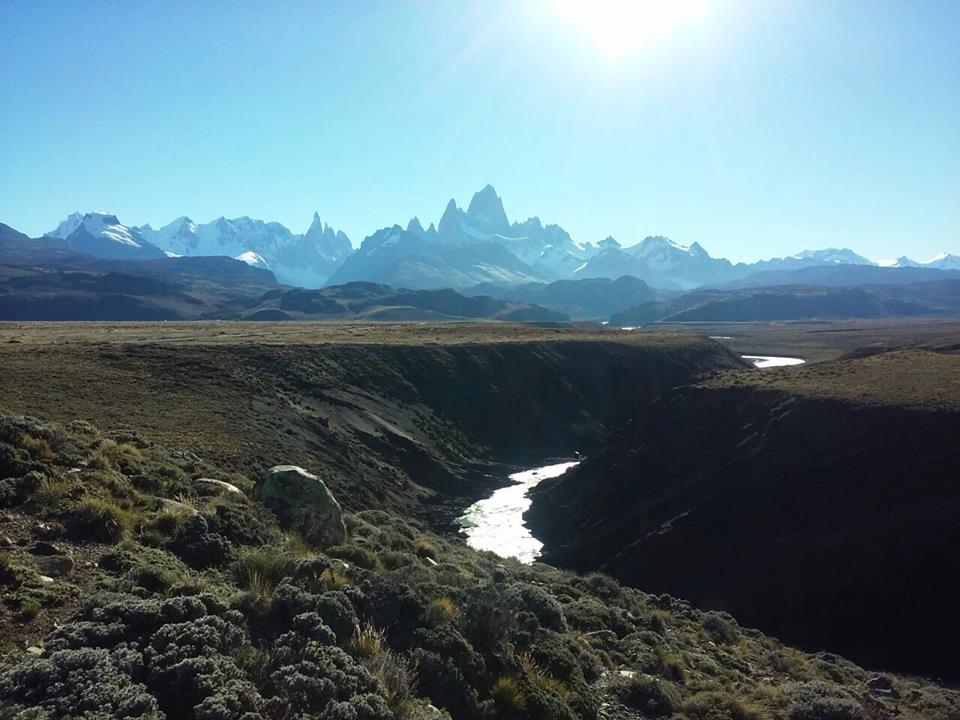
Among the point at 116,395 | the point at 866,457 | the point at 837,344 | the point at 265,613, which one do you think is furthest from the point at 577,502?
the point at 837,344

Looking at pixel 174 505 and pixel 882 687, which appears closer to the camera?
pixel 174 505

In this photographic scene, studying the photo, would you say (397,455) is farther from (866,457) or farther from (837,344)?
(837,344)

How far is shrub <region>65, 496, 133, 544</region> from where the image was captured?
1202 cm

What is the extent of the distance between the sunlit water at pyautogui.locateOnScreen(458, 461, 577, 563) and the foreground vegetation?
66.1ft

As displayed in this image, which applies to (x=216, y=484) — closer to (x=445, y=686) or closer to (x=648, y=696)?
(x=445, y=686)

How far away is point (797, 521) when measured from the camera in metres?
31.0

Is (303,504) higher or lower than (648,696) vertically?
higher

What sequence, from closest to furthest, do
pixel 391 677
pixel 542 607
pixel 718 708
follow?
pixel 391 677, pixel 718 708, pixel 542 607

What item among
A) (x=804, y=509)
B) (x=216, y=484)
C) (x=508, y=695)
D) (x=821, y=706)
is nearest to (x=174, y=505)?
(x=216, y=484)

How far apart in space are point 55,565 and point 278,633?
417 cm

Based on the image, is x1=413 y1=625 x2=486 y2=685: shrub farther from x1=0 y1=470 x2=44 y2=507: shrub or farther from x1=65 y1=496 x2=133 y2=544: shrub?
x1=0 y1=470 x2=44 y2=507: shrub

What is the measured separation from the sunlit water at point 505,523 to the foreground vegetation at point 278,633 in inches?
793

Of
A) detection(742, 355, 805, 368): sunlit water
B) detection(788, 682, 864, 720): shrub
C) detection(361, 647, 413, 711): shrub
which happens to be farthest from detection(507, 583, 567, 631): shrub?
detection(742, 355, 805, 368): sunlit water

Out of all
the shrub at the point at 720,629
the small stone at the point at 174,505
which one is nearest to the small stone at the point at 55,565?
the small stone at the point at 174,505
